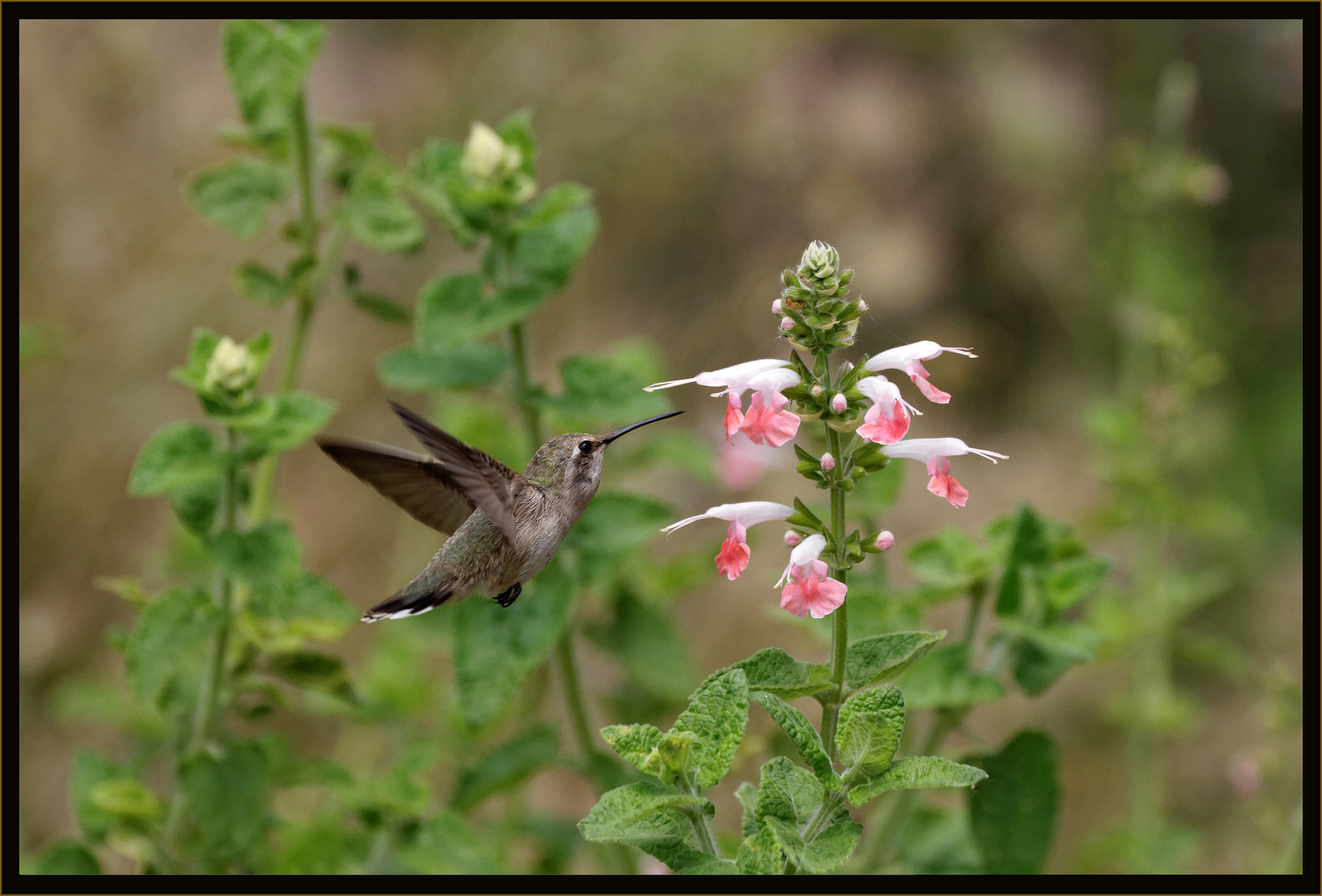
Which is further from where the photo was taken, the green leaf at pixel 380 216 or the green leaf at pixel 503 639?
the green leaf at pixel 380 216

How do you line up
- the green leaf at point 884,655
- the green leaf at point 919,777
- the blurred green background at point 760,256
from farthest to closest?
1. the blurred green background at point 760,256
2. the green leaf at point 884,655
3. the green leaf at point 919,777

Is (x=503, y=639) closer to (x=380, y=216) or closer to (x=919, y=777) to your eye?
(x=380, y=216)

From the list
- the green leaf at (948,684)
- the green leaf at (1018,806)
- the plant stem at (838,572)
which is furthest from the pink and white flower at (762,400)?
the green leaf at (1018,806)

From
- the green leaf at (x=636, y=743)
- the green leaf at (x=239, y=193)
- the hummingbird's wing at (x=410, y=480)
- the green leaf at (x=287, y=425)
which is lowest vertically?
the green leaf at (x=636, y=743)

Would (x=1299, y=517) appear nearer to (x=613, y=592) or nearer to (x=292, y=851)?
(x=613, y=592)

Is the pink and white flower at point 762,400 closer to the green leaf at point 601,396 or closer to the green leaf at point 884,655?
the green leaf at point 884,655


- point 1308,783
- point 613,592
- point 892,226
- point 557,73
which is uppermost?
point 557,73

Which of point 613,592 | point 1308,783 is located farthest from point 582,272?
point 1308,783

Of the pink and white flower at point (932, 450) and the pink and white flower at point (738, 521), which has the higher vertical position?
the pink and white flower at point (932, 450)
